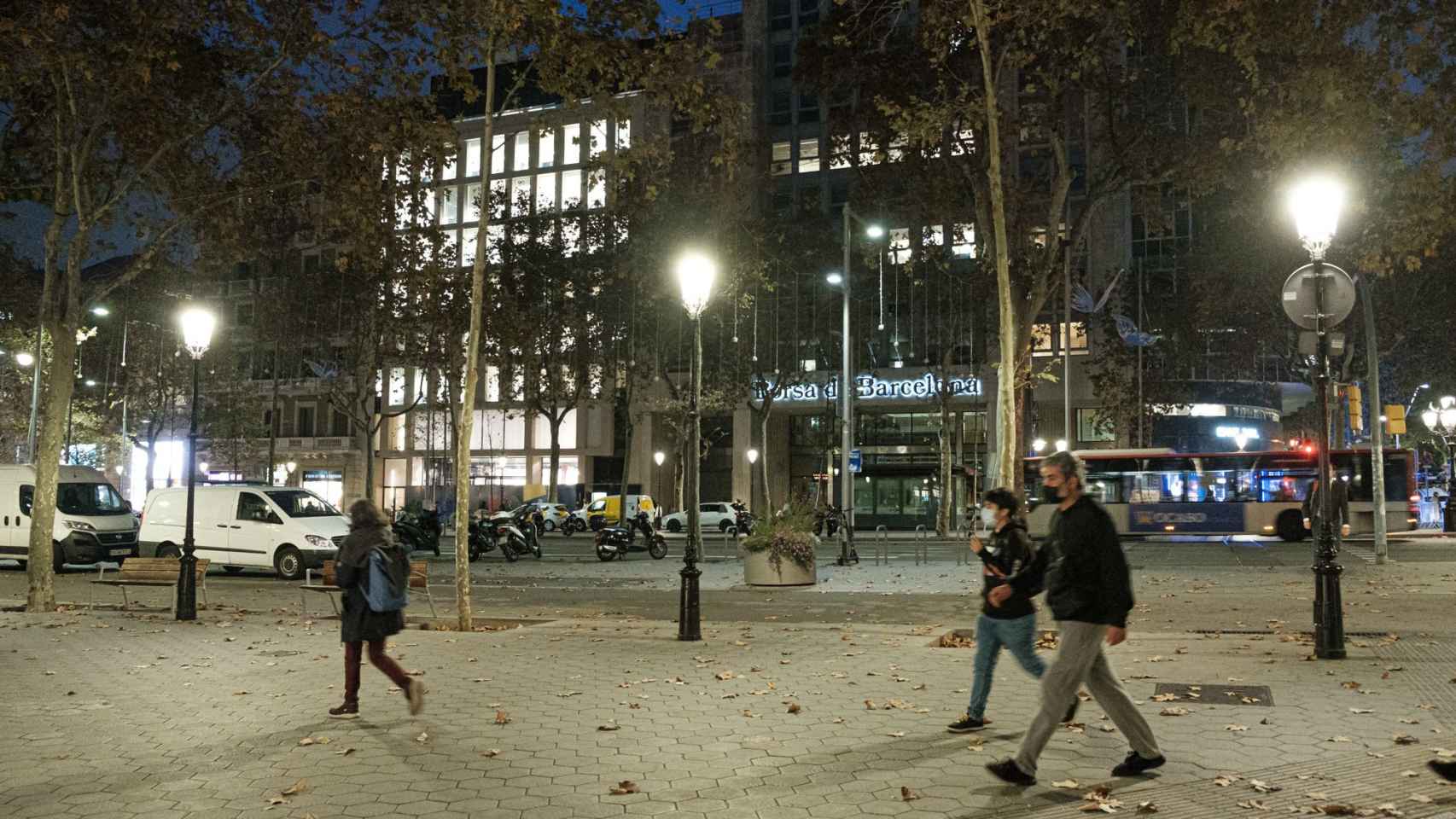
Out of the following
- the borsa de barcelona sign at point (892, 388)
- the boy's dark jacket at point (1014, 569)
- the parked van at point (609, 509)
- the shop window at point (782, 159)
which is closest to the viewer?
the boy's dark jacket at point (1014, 569)

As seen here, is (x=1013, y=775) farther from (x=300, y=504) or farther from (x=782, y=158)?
(x=782, y=158)

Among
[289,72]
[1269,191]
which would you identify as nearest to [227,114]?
[289,72]

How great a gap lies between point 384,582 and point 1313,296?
903 centimetres

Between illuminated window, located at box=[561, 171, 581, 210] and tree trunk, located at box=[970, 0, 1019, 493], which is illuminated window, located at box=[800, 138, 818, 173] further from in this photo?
tree trunk, located at box=[970, 0, 1019, 493]

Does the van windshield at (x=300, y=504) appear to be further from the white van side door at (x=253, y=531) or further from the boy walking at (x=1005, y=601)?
the boy walking at (x=1005, y=601)

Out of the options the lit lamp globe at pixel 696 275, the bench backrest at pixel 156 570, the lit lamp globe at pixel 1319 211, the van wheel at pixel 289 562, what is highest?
the lit lamp globe at pixel 696 275

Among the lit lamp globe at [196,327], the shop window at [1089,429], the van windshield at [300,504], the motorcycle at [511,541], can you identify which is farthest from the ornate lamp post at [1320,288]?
the shop window at [1089,429]

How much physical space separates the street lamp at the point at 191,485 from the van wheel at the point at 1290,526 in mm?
28514

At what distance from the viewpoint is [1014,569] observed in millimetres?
7055

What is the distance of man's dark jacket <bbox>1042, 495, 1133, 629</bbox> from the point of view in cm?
579

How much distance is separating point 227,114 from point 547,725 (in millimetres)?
12279

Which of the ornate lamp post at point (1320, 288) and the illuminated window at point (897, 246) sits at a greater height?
the illuminated window at point (897, 246)

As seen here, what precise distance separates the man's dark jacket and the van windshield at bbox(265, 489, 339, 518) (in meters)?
19.5

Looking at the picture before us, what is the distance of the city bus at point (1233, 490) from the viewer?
32.3 metres
